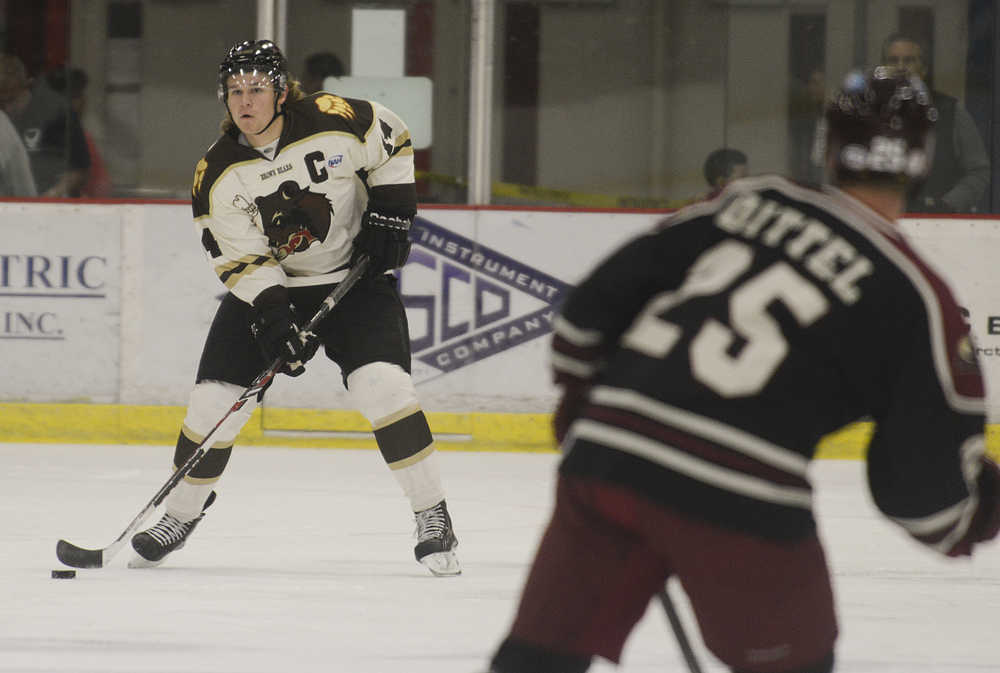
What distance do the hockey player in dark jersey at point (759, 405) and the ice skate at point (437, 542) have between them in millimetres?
1936

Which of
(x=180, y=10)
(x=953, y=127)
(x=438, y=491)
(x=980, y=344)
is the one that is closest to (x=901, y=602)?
(x=438, y=491)

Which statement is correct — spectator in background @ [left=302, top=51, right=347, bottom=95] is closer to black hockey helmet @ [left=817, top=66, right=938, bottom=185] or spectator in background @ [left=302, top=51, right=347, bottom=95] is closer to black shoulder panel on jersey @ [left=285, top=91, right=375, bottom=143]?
black shoulder panel on jersey @ [left=285, top=91, right=375, bottom=143]

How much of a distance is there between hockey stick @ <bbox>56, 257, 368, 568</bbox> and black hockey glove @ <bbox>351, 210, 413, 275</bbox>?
0.04 metres

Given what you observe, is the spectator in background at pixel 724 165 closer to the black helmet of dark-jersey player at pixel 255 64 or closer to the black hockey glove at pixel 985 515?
the black helmet of dark-jersey player at pixel 255 64

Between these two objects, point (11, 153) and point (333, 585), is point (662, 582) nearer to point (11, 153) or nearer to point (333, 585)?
point (333, 585)

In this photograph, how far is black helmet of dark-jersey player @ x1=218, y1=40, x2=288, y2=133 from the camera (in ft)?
11.0

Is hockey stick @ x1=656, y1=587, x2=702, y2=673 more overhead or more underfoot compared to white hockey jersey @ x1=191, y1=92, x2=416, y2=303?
more underfoot

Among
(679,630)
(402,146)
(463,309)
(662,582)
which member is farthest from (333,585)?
(463,309)

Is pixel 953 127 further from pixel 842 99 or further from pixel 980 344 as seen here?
pixel 842 99

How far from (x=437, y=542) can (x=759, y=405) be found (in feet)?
6.88

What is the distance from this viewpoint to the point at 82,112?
6270 millimetres

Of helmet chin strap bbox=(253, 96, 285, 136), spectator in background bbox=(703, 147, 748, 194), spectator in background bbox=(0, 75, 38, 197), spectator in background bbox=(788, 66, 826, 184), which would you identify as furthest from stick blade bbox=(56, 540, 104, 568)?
spectator in background bbox=(788, 66, 826, 184)

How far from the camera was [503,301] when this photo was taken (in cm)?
575

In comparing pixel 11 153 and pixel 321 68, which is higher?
pixel 321 68
